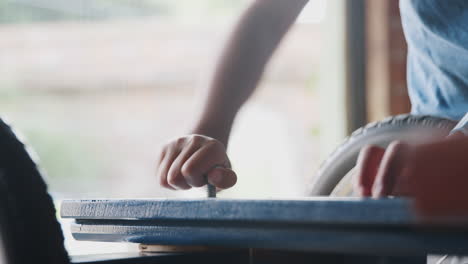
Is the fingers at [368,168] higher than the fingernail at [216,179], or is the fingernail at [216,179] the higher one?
the fingernail at [216,179]

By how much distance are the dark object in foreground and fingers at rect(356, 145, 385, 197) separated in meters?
0.04

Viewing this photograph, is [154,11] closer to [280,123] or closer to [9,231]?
[280,123]

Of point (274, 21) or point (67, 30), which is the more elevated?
point (67, 30)

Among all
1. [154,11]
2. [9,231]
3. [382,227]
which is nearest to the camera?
[382,227]

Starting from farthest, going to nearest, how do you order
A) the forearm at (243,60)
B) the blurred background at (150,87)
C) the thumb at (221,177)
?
the blurred background at (150,87), the forearm at (243,60), the thumb at (221,177)

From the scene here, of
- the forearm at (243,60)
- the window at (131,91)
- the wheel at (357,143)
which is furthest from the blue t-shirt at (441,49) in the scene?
the window at (131,91)

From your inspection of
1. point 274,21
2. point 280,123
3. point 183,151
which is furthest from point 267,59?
point 280,123

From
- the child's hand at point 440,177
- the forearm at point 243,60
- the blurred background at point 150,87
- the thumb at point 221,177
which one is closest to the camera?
the child's hand at point 440,177

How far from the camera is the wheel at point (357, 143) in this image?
0.87 metres

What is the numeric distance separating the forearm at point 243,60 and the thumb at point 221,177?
0.18 meters

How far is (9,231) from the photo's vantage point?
47 cm

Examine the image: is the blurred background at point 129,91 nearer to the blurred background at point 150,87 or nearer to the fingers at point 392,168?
the blurred background at point 150,87

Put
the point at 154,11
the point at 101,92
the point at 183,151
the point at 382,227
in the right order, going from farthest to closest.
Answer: the point at 101,92 → the point at 154,11 → the point at 183,151 → the point at 382,227

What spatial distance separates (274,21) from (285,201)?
0.57m
